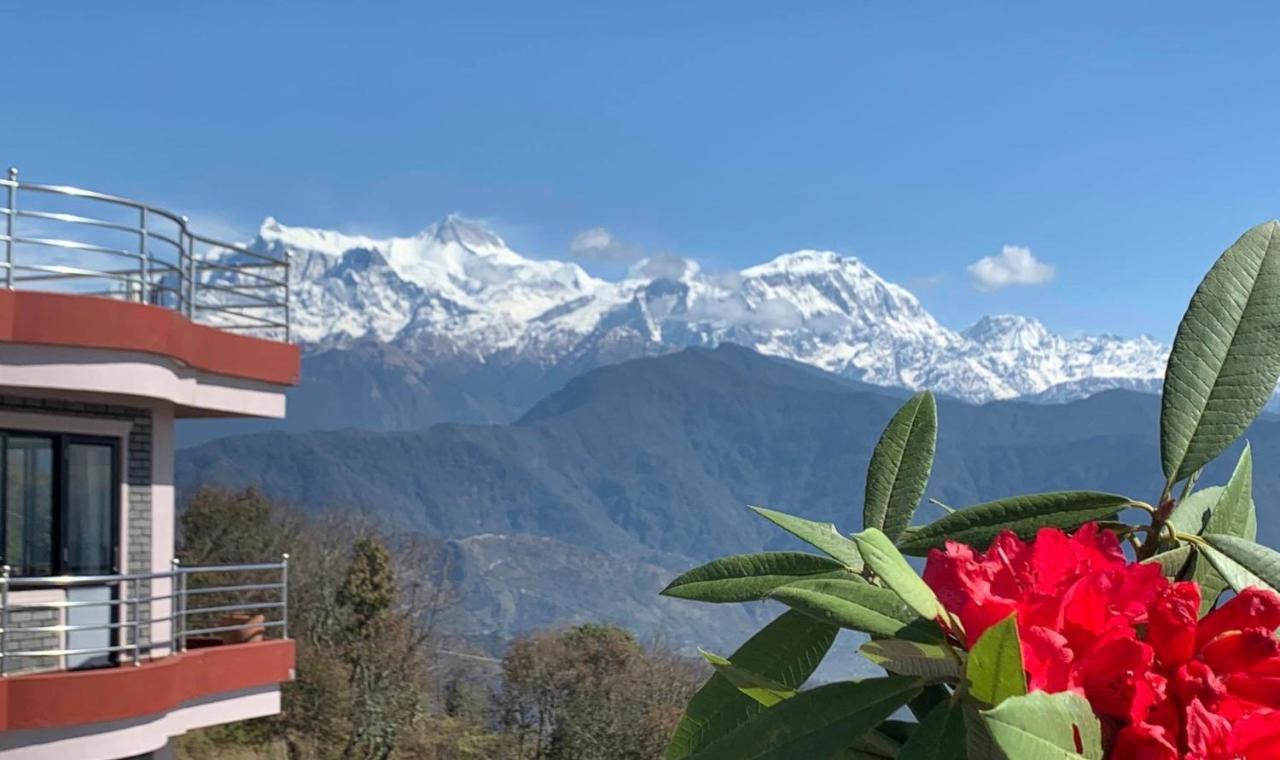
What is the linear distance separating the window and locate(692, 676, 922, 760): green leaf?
1082 cm

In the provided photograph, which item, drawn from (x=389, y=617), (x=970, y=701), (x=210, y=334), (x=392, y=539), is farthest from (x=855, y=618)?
(x=392, y=539)

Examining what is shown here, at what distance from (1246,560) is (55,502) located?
11.2 m

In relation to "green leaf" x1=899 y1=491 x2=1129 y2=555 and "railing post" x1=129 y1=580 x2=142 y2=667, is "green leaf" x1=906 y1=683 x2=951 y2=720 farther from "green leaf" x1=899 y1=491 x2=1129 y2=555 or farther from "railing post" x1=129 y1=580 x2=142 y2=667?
"railing post" x1=129 y1=580 x2=142 y2=667

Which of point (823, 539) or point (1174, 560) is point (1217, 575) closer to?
point (1174, 560)

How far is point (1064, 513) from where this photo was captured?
100 centimetres

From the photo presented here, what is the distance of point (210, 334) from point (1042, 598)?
11716 mm

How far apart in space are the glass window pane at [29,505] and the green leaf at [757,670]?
422 inches

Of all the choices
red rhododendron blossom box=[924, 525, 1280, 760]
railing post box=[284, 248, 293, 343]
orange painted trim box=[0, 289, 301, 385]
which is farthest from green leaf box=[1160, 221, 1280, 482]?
railing post box=[284, 248, 293, 343]

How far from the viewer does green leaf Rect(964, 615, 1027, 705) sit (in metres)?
0.67

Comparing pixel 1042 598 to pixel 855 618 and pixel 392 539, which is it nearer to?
pixel 855 618

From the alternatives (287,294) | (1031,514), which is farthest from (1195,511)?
(287,294)

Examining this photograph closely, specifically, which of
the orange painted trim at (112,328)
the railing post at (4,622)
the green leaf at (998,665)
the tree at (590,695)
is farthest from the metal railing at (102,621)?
the tree at (590,695)

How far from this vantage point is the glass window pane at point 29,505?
1077 cm

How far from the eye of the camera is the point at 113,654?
1119cm
